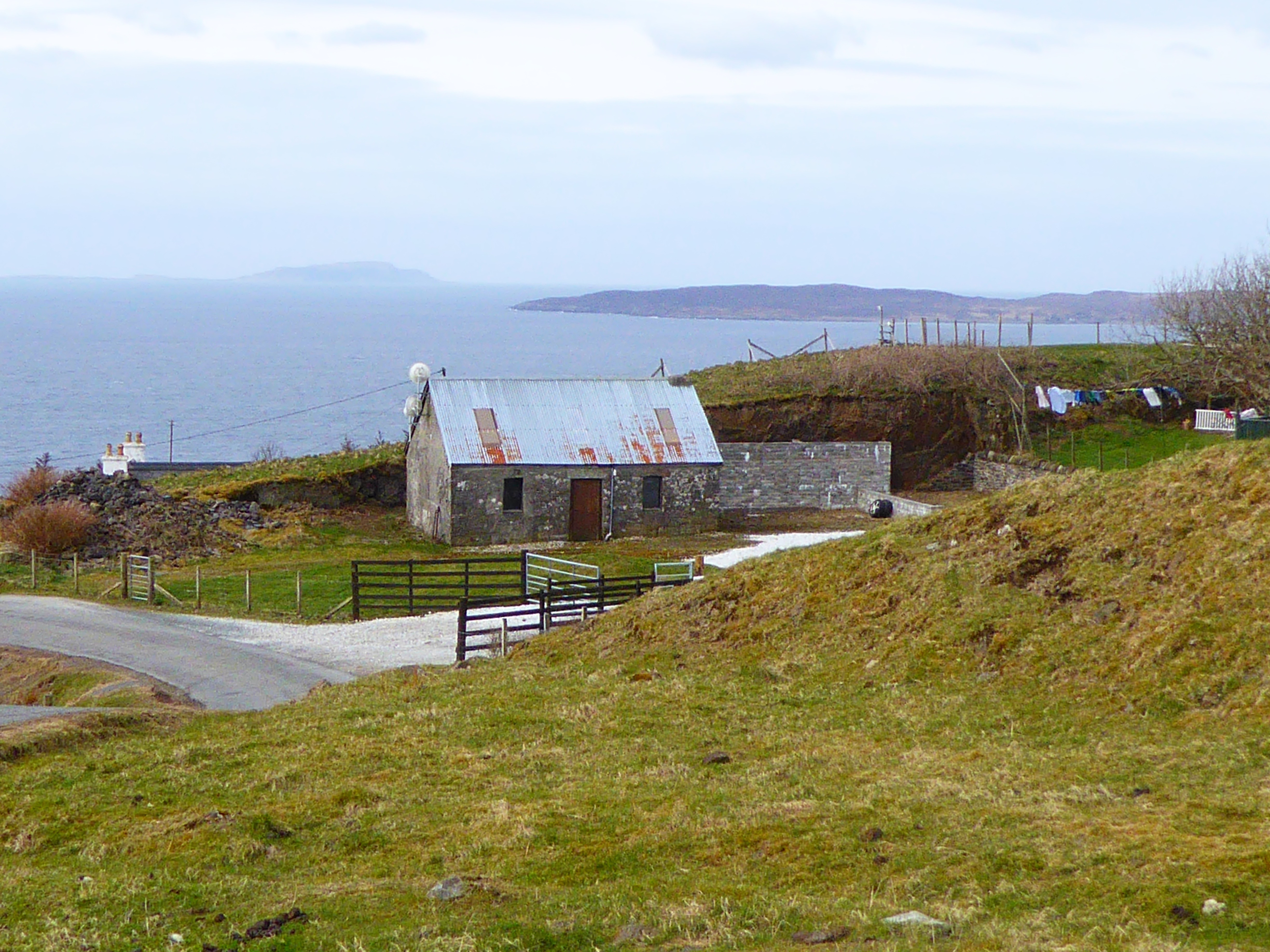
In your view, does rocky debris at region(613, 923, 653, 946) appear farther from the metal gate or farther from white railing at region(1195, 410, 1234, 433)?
white railing at region(1195, 410, 1234, 433)

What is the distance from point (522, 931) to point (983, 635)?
10.5m

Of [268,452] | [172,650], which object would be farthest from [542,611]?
[268,452]

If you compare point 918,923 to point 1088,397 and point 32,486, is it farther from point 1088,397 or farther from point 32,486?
point 1088,397

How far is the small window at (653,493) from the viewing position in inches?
1716

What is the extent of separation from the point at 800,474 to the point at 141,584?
72.1 feet

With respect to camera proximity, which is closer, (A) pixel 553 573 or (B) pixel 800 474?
(A) pixel 553 573

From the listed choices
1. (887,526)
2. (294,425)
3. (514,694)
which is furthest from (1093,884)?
(294,425)

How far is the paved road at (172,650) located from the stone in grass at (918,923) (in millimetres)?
13607

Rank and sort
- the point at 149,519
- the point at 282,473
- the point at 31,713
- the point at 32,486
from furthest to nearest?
the point at 282,473 → the point at 32,486 → the point at 149,519 → the point at 31,713

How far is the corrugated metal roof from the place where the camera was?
42812 millimetres

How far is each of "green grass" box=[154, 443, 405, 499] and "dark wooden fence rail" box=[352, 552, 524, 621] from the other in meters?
11.5

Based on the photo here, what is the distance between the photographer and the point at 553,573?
33406 millimetres

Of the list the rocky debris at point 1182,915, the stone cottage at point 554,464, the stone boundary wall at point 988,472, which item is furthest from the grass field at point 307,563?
the rocky debris at point 1182,915

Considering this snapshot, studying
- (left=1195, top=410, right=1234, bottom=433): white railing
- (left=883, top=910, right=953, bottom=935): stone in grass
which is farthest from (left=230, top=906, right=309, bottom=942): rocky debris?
(left=1195, top=410, right=1234, bottom=433): white railing
